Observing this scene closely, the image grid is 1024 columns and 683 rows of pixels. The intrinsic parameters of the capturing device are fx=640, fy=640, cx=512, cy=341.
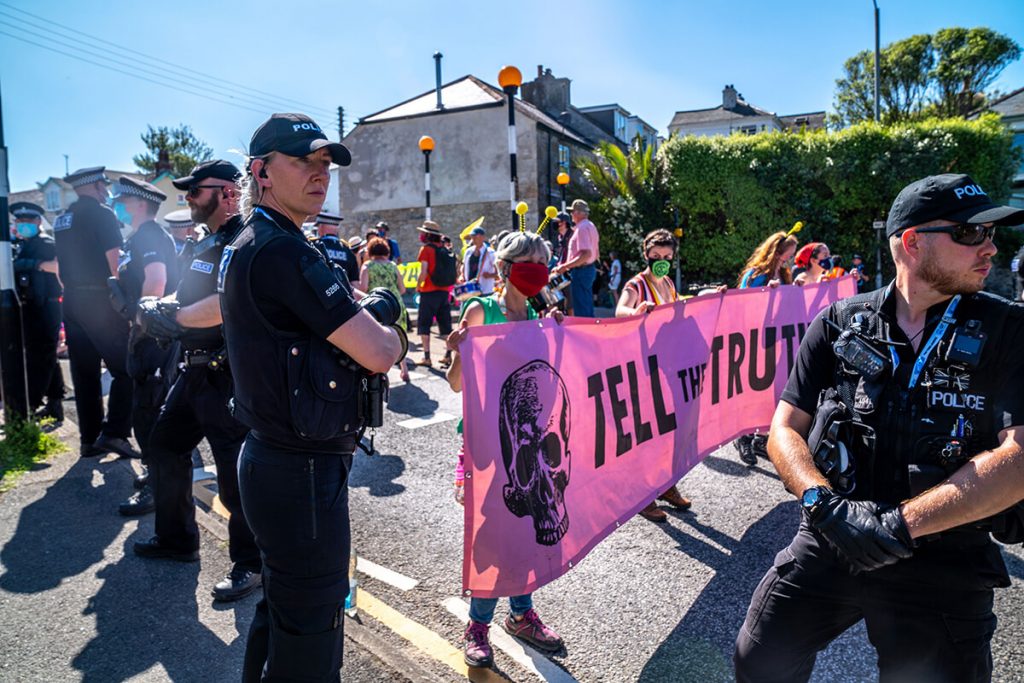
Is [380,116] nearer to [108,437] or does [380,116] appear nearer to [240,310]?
[108,437]

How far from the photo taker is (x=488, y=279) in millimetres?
11406

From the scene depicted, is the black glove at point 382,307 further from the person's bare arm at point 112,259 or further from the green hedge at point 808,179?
the green hedge at point 808,179

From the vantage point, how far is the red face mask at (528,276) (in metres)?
3.26

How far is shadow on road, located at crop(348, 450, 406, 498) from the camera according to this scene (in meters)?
5.24

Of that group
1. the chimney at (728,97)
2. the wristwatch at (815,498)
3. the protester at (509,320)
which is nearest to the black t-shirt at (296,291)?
the protester at (509,320)

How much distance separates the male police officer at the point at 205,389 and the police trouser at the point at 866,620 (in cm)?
263

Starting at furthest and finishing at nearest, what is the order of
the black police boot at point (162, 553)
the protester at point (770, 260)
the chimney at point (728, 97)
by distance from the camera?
1. the chimney at point (728, 97)
2. the protester at point (770, 260)
3. the black police boot at point (162, 553)

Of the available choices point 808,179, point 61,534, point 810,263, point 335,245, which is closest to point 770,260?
point 810,263

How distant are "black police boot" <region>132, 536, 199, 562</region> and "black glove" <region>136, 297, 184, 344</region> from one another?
1383 millimetres

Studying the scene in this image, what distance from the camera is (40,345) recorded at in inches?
278

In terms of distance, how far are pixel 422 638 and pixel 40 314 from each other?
6.43m

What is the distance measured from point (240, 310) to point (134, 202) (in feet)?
11.5

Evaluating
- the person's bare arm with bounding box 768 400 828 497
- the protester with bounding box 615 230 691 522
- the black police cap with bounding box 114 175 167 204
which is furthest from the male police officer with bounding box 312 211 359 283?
the person's bare arm with bounding box 768 400 828 497

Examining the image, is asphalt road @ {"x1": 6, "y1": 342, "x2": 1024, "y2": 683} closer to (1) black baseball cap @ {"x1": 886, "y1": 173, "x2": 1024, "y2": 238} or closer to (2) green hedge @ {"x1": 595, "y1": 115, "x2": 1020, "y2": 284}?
(1) black baseball cap @ {"x1": 886, "y1": 173, "x2": 1024, "y2": 238}
